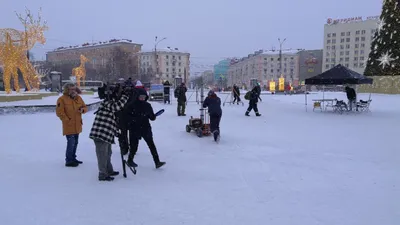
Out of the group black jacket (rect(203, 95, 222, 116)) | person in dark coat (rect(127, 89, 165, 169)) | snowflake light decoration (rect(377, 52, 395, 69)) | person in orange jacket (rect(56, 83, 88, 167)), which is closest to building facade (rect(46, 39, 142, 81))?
snowflake light decoration (rect(377, 52, 395, 69))

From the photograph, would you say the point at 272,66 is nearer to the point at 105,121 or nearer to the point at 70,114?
the point at 70,114

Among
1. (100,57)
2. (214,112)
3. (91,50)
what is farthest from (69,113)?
(91,50)

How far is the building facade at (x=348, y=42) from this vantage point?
100 m

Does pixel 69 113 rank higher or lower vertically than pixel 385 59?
lower

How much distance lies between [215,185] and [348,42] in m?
113

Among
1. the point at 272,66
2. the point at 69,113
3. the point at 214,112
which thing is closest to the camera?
the point at 69,113

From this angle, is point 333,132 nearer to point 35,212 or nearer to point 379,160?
point 379,160

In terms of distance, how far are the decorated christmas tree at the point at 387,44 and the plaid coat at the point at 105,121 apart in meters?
31.3

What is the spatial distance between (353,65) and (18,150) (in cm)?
11483

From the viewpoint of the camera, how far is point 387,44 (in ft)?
95.7

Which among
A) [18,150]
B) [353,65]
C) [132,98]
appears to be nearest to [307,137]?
[132,98]

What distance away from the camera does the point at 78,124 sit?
5941mm

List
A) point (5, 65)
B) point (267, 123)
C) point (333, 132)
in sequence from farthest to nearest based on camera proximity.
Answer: point (5, 65), point (267, 123), point (333, 132)

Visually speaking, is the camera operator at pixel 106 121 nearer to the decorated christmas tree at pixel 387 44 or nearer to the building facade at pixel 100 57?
the decorated christmas tree at pixel 387 44
